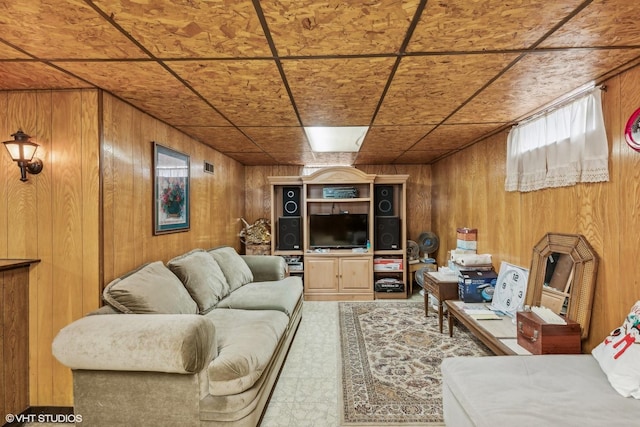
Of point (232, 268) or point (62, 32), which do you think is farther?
point (232, 268)

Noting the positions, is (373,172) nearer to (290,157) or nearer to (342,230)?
(342,230)

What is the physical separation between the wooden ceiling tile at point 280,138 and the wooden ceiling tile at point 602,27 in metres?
2.13

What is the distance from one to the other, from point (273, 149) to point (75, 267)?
2.55m

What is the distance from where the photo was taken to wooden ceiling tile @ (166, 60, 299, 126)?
176 centimetres

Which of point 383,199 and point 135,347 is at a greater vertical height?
point 383,199

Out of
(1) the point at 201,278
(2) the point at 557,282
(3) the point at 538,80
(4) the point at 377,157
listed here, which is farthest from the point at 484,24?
(4) the point at 377,157

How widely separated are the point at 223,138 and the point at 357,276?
2.76m

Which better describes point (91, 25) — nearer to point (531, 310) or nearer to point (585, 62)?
point (585, 62)

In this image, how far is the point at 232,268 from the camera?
347cm

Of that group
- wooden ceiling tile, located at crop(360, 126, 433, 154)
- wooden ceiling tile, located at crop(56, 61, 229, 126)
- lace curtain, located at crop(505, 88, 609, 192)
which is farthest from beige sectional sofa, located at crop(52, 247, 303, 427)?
lace curtain, located at crop(505, 88, 609, 192)

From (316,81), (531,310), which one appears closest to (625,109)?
(531,310)

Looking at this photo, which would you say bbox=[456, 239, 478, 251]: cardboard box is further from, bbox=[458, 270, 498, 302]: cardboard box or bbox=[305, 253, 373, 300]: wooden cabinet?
bbox=[305, 253, 373, 300]: wooden cabinet

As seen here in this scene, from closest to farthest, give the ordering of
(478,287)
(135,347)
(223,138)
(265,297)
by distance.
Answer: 1. (135,347)
2. (265,297)
3. (478,287)
4. (223,138)

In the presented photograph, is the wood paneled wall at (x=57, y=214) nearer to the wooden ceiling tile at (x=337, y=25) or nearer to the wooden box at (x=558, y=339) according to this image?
the wooden ceiling tile at (x=337, y=25)
